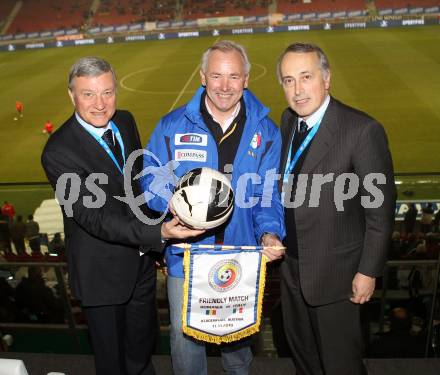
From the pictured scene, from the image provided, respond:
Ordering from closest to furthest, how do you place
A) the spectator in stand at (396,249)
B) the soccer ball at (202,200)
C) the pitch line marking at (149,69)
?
1. the soccer ball at (202,200)
2. the spectator in stand at (396,249)
3. the pitch line marking at (149,69)

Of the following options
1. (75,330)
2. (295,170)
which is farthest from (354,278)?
(75,330)

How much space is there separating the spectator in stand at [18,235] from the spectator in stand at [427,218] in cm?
680

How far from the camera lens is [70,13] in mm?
47750

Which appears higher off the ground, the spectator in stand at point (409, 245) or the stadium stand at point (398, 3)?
the stadium stand at point (398, 3)

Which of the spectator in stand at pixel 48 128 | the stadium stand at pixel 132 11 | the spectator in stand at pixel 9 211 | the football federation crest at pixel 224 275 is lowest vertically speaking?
the spectator in stand at pixel 9 211

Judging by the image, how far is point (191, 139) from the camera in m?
3.47

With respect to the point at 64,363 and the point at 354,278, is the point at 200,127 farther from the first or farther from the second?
the point at 64,363

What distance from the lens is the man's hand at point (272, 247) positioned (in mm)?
3260

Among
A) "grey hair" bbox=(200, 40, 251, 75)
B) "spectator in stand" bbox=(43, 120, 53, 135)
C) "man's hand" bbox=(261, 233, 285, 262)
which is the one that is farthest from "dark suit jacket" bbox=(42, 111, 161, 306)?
"spectator in stand" bbox=(43, 120, 53, 135)

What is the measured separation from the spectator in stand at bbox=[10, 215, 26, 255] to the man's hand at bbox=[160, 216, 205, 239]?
5.70 m

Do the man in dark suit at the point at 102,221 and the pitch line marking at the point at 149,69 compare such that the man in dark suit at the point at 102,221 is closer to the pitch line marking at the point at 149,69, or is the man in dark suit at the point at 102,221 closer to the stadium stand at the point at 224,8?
the pitch line marking at the point at 149,69

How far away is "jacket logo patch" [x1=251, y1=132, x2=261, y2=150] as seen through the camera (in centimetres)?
344

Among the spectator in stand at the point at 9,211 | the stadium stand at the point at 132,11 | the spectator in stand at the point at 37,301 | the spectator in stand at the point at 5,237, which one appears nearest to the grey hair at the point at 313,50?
the spectator in stand at the point at 37,301

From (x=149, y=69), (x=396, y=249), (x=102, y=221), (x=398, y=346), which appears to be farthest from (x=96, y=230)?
(x=149, y=69)
